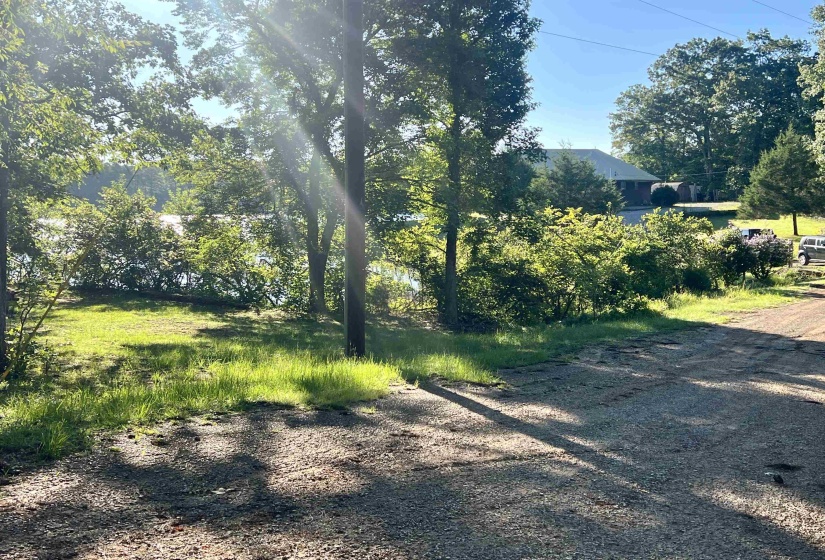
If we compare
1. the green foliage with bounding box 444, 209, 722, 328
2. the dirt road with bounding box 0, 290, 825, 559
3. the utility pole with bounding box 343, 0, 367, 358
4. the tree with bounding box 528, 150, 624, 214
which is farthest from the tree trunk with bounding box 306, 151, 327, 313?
the tree with bounding box 528, 150, 624, 214

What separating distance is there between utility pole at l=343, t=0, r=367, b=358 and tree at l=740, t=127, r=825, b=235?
4749 cm

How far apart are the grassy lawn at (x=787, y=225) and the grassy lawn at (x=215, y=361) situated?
36.8m

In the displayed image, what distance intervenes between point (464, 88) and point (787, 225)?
160 feet

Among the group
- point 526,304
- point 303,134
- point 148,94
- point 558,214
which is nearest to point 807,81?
point 558,214

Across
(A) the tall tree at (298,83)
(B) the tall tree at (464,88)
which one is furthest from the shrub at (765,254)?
(A) the tall tree at (298,83)

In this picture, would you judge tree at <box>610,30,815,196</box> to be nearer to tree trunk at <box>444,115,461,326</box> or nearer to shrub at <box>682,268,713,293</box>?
shrub at <box>682,268,713,293</box>

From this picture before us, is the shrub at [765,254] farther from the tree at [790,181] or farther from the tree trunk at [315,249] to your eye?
the tree at [790,181]

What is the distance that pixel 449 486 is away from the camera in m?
4.41

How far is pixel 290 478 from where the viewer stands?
440 cm

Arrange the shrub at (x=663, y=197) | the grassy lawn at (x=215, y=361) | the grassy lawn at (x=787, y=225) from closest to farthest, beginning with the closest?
the grassy lawn at (x=215, y=361)
the grassy lawn at (x=787, y=225)
the shrub at (x=663, y=197)

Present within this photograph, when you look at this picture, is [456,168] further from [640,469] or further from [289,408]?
[640,469]

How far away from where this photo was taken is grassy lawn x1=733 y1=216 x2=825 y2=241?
171ft

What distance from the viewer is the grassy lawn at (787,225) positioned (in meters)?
52.1

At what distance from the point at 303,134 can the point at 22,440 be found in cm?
1360
